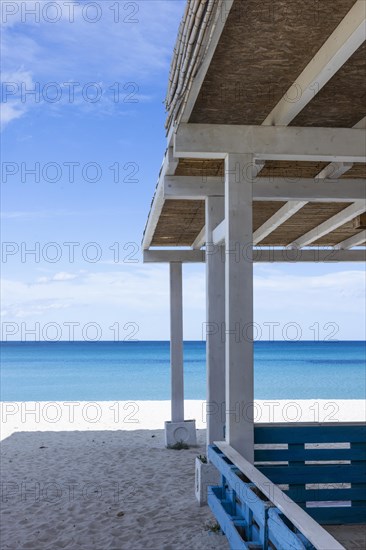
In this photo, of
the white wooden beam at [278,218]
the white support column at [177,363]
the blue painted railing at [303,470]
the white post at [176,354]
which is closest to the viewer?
the blue painted railing at [303,470]

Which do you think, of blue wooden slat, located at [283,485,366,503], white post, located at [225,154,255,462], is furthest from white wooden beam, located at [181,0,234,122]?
blue wooden slat, located at [283,485,366,503]

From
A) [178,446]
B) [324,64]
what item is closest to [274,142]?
[324,64]

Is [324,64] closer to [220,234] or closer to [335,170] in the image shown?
[220,234]

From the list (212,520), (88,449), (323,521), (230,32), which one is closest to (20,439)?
(88,449)

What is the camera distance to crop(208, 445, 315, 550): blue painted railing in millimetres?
2947

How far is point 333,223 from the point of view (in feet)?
27.8

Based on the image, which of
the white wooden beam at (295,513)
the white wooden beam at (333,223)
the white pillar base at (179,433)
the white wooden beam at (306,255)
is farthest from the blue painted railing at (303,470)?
the white wooden beam at (306,255)

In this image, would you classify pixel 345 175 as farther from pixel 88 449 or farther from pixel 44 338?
pixel 44 338

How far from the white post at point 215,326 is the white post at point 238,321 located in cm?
171

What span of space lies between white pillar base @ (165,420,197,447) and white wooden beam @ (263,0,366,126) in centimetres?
636

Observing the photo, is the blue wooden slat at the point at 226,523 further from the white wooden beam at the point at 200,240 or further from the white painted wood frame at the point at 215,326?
the white wooden beam at the point at 200,240

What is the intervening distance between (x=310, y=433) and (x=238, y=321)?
1187mm

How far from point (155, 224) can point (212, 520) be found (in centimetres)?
386

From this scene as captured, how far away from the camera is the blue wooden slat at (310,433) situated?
5.06 meters
